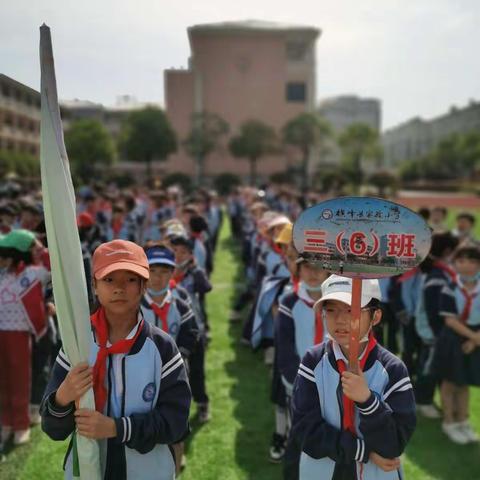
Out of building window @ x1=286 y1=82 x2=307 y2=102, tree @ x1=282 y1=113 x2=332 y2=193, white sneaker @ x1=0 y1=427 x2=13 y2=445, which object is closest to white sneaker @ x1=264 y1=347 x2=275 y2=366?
white sneaker @ x1=0 y1=427 x2=13 y2=445

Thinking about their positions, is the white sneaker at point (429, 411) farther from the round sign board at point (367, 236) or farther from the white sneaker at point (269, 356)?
the round sign board at point (367, 236)

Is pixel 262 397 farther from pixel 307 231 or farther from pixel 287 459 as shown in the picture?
pixel 307 231

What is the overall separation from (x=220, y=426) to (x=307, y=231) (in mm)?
3086

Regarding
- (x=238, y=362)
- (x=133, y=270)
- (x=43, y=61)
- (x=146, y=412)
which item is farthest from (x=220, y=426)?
(x=43, y=61)

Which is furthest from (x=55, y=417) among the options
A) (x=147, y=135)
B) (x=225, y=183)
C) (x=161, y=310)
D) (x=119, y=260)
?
(x=225, y=183)

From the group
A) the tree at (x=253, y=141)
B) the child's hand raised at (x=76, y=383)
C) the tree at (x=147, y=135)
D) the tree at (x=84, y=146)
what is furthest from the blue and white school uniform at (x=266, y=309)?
the tree at (x=253, y=141)

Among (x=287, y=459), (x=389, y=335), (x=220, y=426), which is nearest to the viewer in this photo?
(x=287, y=459)

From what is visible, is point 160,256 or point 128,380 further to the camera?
point 160,256

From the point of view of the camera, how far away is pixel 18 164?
25.9 metres

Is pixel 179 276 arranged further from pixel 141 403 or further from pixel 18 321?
pixel 141 403

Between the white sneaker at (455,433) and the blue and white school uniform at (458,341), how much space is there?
478 mm

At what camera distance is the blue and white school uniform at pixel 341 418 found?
1943mm

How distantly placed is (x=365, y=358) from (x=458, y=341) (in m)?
2.32

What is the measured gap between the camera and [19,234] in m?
3.94
